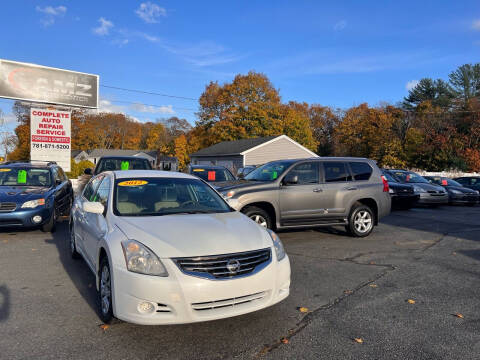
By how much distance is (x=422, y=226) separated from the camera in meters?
10.6

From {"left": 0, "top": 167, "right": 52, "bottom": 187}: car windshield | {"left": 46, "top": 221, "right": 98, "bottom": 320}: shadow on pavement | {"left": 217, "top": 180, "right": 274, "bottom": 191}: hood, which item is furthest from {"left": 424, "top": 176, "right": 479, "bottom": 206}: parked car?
{"left": 0, "top": 167, "right": 52, "bottom": 187}: car windshield

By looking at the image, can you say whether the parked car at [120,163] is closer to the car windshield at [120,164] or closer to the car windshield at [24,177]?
the car windshield at [120,164]

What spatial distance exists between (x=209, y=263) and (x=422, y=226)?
8950 mm

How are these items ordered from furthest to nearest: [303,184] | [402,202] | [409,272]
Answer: [402,202] → [303,184] → [409,272]

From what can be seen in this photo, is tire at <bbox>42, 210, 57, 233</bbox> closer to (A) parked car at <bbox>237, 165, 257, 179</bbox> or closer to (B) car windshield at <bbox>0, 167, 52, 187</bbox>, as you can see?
(B) car windshield at <bbox>0, 167, 52, 187</bbox>

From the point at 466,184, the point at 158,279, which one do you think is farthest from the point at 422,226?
the point at 466,184

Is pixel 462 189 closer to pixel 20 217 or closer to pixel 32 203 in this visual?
pixel 32 203

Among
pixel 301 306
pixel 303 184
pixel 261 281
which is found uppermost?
pixel 303 184

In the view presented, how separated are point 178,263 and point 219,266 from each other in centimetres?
37

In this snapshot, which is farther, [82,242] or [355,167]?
[355,167]

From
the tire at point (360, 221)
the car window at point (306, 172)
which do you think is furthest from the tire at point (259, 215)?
the tire at point (360, 221)

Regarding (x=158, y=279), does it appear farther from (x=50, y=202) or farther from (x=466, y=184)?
(x=466, y=184)

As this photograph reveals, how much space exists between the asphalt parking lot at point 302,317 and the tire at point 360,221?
157cm

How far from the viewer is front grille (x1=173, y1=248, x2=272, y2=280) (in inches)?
134
